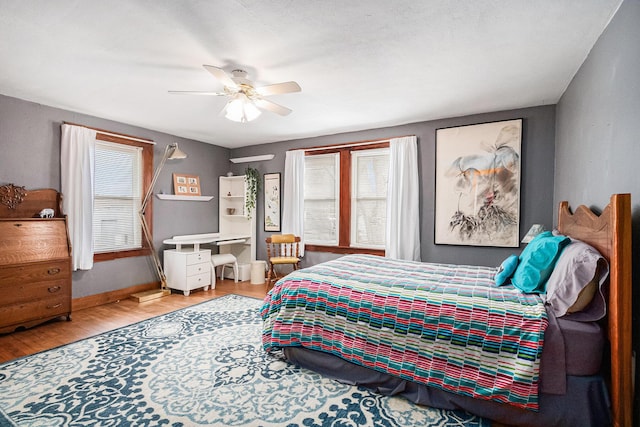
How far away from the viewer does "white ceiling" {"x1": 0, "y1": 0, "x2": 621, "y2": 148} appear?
1930mm

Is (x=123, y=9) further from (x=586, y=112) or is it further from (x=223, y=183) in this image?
(x=223, y=183)

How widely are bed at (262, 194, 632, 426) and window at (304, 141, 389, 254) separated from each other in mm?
2184

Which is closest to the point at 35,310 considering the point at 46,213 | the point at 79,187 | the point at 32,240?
the point at 32,240

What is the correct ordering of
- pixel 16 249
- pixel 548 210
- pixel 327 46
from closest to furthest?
pixel 327 46
pixel 16 249
pixel 548 210

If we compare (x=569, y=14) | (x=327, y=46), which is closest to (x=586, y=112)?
(x=569, y=14)

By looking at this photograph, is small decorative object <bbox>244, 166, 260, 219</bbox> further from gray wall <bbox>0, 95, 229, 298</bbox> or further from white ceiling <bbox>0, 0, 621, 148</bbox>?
white ceiling <bbox>0, 0, 621, 148</bbox>

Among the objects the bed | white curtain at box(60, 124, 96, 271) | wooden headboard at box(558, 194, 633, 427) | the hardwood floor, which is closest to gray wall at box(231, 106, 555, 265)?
the bed

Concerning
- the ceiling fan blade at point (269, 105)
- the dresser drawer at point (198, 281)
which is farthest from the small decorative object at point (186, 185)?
the ceiling fan blade at point (269, 105)

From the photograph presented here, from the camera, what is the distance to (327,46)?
235cm

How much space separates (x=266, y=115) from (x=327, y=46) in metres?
1.87

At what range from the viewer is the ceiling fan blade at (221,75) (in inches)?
90.2

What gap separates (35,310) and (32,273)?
15.3 inches

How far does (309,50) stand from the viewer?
7.90ft

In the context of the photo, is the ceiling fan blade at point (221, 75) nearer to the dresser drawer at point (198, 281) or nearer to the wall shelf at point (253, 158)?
the wall shelf at point (253, 158)
